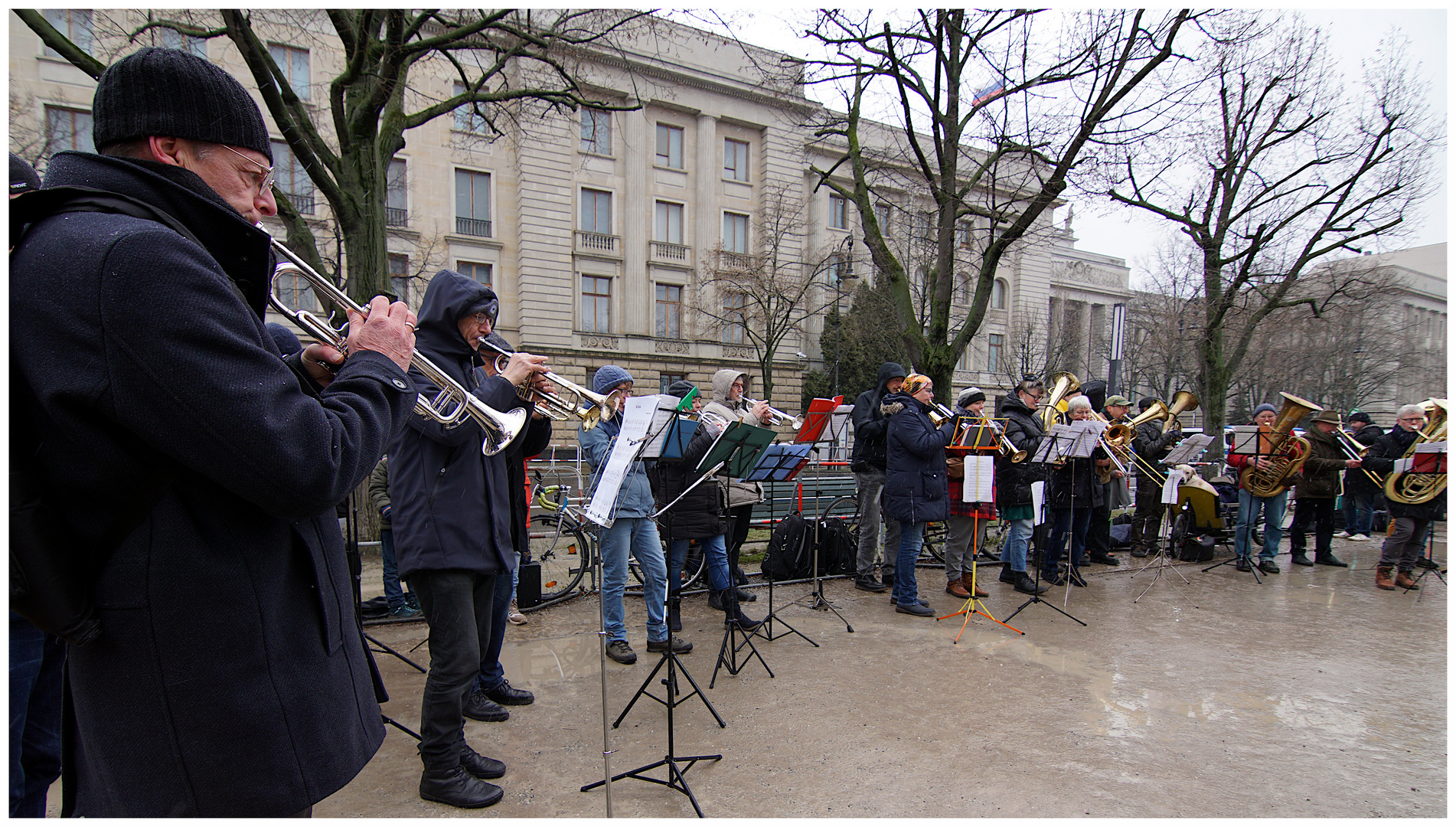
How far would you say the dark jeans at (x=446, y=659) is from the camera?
135 inches

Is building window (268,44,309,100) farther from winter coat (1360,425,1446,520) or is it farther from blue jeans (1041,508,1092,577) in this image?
winter coat (1360,425,1446,520)

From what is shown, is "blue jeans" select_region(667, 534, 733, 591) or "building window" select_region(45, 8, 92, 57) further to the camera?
"building window" select_region(45, 8, 92, 57)

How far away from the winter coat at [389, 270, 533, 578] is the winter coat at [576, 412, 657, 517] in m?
1.78

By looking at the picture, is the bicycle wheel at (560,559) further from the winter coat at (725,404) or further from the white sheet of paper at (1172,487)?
the white sheet of paper at (1172,487)

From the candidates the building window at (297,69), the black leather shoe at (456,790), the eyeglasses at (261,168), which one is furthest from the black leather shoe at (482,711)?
the building window at (297,69)

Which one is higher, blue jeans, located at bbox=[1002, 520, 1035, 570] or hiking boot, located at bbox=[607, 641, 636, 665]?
blue jeans, located at bbox=[1002, 520, 1035, 570]

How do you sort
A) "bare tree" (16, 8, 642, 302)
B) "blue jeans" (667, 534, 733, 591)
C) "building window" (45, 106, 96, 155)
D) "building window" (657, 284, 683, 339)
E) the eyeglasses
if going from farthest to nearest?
"building window" (657, 284, 683, 339) → "building window" (45, 106, 96, 155) → "bare tree" (16, 8, 642, 302) → "blue jeans" (667, 534, 733, 591) → the eyeglasses

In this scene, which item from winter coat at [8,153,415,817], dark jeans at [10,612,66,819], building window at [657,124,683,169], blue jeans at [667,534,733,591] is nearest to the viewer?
winter coat at [8,153,415,817]

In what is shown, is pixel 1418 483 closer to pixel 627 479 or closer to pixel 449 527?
pixel 627 479

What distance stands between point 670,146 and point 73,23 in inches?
877

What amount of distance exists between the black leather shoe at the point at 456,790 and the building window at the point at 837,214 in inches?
1442

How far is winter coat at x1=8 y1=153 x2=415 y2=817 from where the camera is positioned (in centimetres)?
128

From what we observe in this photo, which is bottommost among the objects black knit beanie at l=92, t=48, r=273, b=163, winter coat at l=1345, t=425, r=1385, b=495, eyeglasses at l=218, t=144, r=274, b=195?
winter coat at l=1345, t=425, r=1385, b=495

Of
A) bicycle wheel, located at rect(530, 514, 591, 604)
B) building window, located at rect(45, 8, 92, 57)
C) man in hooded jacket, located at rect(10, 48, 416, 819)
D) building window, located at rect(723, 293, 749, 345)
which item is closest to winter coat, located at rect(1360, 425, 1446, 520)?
bicycle wheel, located at rect(530, 514, 591, 604)
